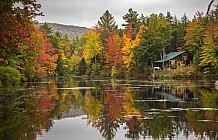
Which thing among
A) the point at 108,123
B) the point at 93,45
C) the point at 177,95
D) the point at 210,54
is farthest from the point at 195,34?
the point at 108,123

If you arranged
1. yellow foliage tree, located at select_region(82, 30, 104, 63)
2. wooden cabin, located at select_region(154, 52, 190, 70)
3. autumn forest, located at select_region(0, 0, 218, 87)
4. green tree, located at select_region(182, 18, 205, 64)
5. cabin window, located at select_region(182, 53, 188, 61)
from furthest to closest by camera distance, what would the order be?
yellow foliage tree, located at select_region(82, 30, 104, 63) < cabin window, located at select_region(182, 53, 188, 61) < wooden cabin, located at select_region(154, 52, 190, 70) < green tree, located at select_region(182, 18, 205, 64) < autumn forest, located at select_region(0, 0, 218, 87)

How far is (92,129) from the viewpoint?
51.4 feet

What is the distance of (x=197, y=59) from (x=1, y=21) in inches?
1950

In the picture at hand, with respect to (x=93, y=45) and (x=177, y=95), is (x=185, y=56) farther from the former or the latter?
(x=177, y=95)

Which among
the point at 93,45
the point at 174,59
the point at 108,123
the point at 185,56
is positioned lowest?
the point at 108,123

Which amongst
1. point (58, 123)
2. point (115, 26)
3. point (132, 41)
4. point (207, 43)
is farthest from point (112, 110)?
point (115, 26)

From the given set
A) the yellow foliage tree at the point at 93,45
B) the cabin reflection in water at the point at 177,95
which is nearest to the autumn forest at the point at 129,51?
the yellow foliage tree at the point at 93,45

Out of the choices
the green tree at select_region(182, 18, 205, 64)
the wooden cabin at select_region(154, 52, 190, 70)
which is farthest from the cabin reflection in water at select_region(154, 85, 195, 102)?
the wooden cabin at select_region(154, 52, 190, 70)

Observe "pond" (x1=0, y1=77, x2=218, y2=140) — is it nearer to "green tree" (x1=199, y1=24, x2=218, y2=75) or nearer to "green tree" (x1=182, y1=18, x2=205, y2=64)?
"green tree" (x1=199, y1=24, x2=218, y2=75)

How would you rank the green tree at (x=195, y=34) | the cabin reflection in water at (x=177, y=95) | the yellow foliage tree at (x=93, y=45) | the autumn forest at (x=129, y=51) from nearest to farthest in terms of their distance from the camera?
the cabin reflection in water at (x=177, y=95)
the autumn forest at (x=129, y=51)
the green tree at (x=195, y=34)
the yellow foliage tree at (x=93, y=45)

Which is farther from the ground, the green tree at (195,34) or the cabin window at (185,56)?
the green tree at (195,34)

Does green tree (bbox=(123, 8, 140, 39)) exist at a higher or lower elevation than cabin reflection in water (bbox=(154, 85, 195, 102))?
higher

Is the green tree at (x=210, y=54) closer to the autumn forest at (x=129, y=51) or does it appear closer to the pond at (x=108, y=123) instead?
the autumn forest at (x=129, y=51)

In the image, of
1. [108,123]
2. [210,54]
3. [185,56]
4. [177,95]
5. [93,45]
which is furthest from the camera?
[93,45]
